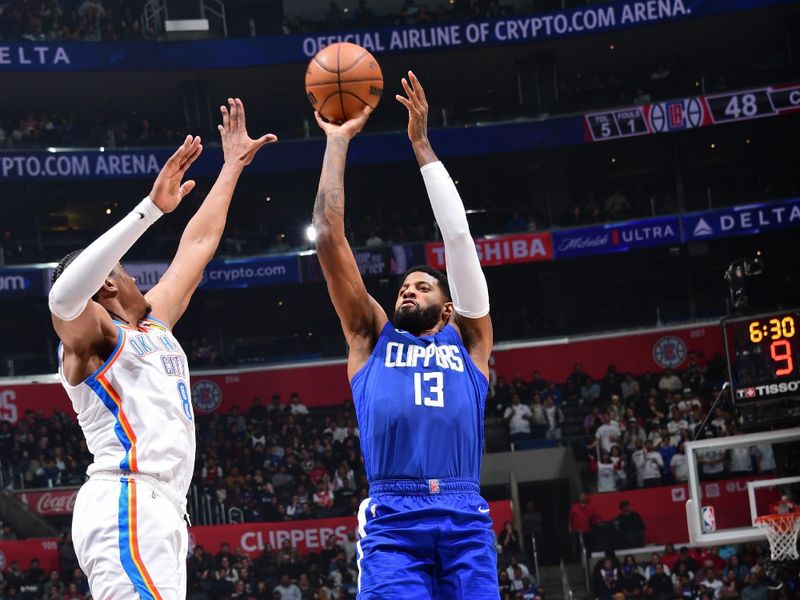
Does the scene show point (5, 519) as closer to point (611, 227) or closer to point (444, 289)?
point (611, 227)

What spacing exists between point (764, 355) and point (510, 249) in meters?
13.0

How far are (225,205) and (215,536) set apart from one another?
49.9 ft

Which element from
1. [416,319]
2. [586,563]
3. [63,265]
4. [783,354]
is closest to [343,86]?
[416,319]

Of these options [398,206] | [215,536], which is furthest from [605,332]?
[215,536]

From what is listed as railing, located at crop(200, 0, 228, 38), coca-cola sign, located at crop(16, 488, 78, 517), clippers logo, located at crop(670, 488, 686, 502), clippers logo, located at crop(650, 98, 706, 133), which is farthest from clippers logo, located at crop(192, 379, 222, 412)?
clippers logo, located at crop(650, 98, 706, 133)

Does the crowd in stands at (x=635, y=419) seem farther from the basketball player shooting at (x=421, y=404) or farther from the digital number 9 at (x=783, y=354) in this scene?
the basketball player shooting at (x=421, y=404)

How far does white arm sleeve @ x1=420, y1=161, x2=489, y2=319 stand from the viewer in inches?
201

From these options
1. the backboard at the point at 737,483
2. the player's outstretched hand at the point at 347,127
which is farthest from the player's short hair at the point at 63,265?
the backboard at the point at 737,483

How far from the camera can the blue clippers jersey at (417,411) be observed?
4840 mm

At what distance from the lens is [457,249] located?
201 inches

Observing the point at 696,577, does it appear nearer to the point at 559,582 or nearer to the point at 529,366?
the point at 559,582

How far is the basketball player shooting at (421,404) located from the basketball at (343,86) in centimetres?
36

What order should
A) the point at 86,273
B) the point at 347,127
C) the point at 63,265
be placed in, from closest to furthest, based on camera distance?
the point at 86,273 < the point at 63,265 < the point at 347,127

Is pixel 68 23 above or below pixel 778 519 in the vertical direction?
above
